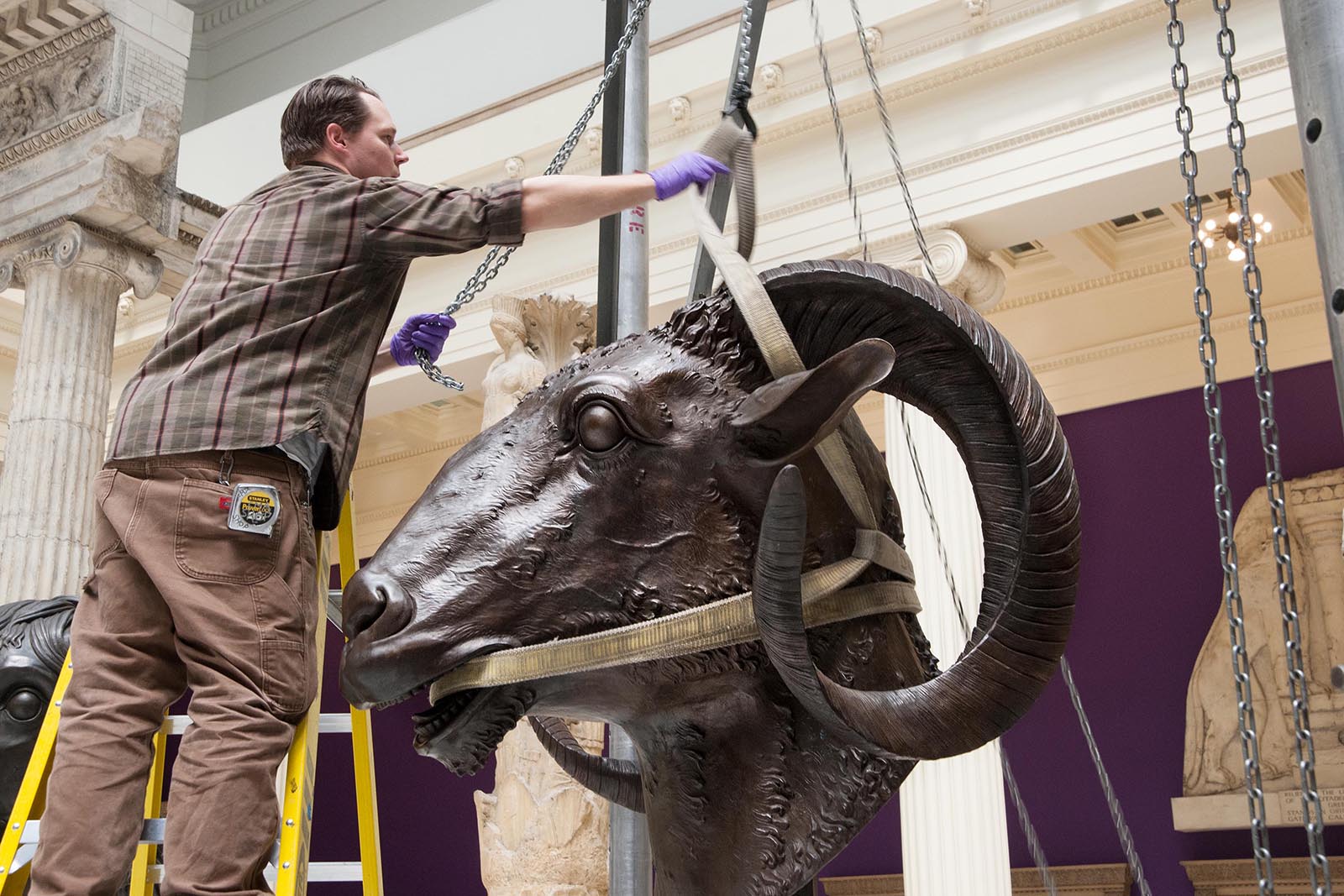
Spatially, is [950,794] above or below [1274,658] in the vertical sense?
below

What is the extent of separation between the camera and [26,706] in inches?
125

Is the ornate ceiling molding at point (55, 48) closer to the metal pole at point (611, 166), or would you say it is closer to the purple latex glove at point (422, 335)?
the metal pole at point (611, 166)

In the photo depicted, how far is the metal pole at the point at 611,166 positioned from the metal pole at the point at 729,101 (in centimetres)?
67

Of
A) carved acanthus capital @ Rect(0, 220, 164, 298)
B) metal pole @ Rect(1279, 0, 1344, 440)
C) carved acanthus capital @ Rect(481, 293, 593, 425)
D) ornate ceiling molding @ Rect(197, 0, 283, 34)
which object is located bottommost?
metal pole @ Rect(1279, 0, 1344, 440)

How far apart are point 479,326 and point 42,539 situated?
4.62 metres

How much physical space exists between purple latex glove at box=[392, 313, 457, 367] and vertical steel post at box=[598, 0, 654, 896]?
0.31 meters

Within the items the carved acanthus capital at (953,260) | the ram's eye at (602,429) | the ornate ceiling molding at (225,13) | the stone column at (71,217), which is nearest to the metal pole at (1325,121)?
the ram's eye at (602,429)

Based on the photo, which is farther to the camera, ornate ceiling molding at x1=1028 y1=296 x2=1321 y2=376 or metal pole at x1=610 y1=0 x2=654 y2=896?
ornate ceiling molding at x1=1028 y1=296 x2=1321 y2=376

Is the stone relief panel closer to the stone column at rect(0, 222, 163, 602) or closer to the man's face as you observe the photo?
the stone column at rect(0, 222, 163, 602)

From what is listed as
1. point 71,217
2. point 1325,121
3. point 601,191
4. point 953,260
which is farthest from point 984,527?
point 71,217

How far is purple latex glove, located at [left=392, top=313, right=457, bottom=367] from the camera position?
8.46ft

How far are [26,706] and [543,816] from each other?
3.50 m

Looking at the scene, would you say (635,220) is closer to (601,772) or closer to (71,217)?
(601,772)

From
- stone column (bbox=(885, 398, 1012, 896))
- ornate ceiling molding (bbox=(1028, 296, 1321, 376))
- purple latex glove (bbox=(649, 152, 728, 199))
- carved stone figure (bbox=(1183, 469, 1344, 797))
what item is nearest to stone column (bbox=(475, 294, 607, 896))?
stone column (bbox=(885, 398, 1012, 896))
